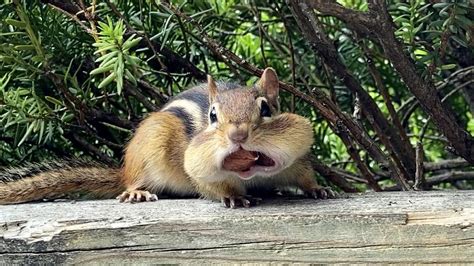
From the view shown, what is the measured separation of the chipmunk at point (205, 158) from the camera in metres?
1.57

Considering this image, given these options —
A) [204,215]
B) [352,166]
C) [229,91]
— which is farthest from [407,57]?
[352,166]

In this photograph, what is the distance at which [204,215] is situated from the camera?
155 centimetres

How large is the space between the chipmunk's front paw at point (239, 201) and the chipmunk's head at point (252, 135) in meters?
0.06

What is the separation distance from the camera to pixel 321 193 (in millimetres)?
1746

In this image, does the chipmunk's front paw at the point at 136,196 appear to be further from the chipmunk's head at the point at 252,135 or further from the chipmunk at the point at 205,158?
the chipmunk's head at the point at 252,135

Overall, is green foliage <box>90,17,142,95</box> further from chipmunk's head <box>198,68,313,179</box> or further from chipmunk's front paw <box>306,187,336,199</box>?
chipmunk's front paw <box>306,187,336,199</box>

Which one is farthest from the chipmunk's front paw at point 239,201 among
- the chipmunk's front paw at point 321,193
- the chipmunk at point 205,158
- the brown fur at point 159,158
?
the brown fur at point 159,158

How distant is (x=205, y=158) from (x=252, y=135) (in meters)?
0.11

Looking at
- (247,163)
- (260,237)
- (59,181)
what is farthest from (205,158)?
(59,181)

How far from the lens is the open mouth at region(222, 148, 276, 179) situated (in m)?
1.58

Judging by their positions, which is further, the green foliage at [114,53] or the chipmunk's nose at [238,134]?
the green foliage at [114,53]

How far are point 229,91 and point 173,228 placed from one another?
34 cm

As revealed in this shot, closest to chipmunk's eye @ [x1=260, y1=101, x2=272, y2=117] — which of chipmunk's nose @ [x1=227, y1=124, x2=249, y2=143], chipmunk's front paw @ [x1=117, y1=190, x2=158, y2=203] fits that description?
chipmunk's nose @ [x1=227, y1=124, x2=249, y2=143]

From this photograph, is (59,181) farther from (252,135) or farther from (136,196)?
(252,135)
